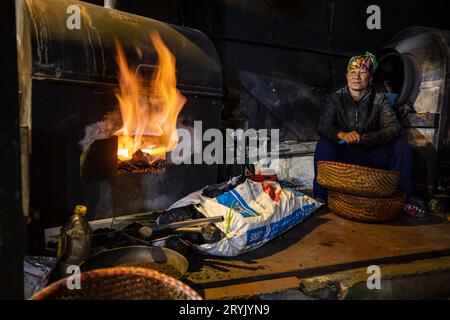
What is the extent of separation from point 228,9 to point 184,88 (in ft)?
6.69

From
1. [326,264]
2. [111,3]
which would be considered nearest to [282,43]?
[111,3]

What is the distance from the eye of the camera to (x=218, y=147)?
13.2ft

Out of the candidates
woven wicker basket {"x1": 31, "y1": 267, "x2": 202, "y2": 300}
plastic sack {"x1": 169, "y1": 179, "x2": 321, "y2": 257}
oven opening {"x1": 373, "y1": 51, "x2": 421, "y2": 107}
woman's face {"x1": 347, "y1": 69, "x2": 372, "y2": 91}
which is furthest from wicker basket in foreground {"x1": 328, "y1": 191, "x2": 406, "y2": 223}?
woven wicker basket {"x1": 31, "y1": 267, "x2": 202, "y2": 300}

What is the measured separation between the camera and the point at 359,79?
3.98 meters

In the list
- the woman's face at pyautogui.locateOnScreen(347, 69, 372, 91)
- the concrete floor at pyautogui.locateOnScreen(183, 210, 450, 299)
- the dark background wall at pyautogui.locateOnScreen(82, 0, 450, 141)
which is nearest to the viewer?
the concrete floor at pyautogui.locateOnScreen(183, 210, 450, 299)

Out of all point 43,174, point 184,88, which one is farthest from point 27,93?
point 184,88

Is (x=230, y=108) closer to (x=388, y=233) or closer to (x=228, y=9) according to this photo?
(x=228, y=9)

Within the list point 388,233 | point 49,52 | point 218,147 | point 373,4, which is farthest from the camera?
point 373,4

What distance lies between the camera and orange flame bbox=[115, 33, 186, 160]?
3203 millimetres

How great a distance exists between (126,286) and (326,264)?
4.99 ft

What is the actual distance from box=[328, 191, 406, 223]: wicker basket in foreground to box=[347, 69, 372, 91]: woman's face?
4.78 ft

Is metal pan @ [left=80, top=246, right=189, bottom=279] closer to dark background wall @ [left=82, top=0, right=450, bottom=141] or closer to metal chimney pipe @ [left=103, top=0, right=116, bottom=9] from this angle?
dark background wall @ [left=82, top=0, right=450, bottom=141]

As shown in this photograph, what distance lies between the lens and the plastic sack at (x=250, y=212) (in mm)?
2502
